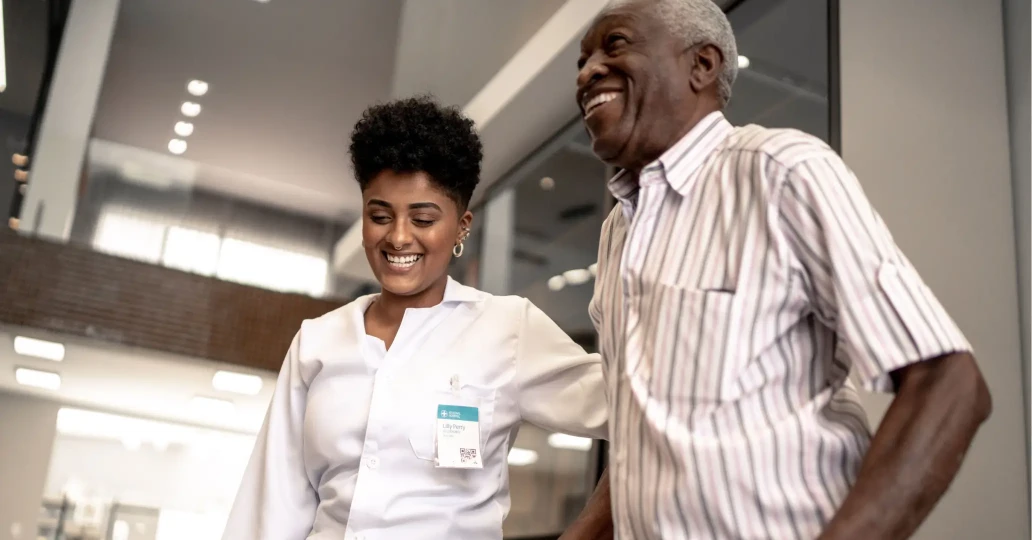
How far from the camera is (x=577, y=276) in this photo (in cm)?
369

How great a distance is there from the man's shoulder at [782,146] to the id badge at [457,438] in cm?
57

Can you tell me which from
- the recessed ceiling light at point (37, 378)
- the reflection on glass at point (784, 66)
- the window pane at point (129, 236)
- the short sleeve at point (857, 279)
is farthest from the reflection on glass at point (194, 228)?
the short sleeve at point (857, 279)

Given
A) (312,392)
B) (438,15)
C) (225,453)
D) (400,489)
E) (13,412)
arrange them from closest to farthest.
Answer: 1. (400,489)
2. (312,392)
3. (13,412)
4. (225,453)
5. (438,15)

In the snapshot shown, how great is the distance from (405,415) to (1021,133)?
4.92 feet

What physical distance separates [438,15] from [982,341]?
3.06 meters

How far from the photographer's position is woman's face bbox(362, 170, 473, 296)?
4.75 feet

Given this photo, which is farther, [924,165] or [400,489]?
[924,165]

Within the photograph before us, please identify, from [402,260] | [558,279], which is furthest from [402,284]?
[558,279]

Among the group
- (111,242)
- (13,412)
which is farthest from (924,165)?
(13,412)

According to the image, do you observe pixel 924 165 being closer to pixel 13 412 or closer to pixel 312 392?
pixel 312 392

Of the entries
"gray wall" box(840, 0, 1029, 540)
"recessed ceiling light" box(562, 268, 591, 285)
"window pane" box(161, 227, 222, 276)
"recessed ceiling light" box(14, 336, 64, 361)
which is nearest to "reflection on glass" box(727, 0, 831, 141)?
"gray wall" box(840, 0, 1029, 540)

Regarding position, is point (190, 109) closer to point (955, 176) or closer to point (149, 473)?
point (149, 473)

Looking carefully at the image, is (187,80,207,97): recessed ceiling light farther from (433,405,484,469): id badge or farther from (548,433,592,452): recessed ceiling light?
(433,405,484,469): id badge

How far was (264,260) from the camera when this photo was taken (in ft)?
13.5
